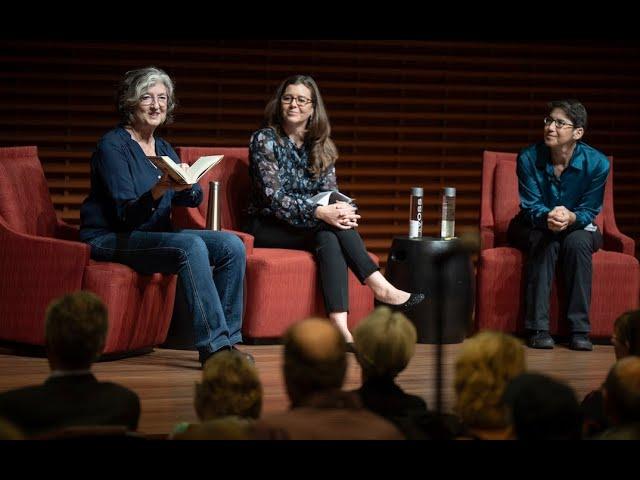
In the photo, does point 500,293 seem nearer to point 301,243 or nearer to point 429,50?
point 301,243

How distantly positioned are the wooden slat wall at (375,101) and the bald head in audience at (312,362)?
16.3ft

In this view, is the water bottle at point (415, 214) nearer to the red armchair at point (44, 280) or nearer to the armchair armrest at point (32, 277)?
the red armchair at point (44, 280)

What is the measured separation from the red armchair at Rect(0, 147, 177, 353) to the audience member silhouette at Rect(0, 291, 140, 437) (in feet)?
7.01

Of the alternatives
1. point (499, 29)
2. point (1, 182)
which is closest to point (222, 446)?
point (499, 29)

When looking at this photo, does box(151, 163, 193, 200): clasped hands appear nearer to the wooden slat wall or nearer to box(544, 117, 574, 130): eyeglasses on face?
box(544, 117, 574, 130): eyeglasses on face

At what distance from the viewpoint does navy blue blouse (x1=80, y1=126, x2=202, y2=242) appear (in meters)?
5.04

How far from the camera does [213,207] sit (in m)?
5.77

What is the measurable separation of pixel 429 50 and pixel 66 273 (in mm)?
3822

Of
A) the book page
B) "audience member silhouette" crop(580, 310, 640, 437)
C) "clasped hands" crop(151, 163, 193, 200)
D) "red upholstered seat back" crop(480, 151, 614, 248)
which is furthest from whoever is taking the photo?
"red upholstered seat back" crop(480, 151, 614, 248)

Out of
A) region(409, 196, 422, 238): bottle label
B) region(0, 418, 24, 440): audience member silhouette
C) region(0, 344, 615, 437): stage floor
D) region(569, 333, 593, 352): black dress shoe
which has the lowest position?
region(0, 344, 615, 437): stage floor

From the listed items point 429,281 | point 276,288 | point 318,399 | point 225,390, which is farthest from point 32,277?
point 318,399

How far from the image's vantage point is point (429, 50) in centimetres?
796

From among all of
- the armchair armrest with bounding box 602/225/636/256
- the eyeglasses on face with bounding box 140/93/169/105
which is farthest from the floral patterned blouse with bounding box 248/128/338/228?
the armchair armrest with bounding box 602/225/636/256

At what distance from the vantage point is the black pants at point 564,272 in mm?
5844
